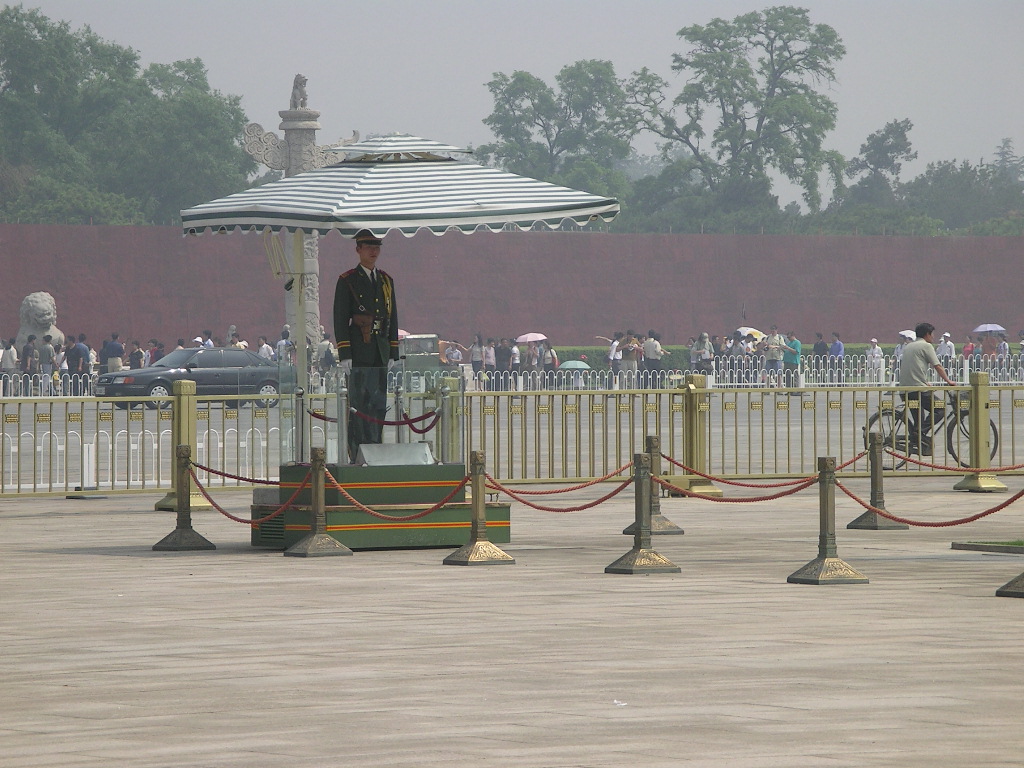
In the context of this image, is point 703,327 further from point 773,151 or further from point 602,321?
point 773,151

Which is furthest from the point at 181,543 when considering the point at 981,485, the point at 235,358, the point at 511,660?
the point at 235,358

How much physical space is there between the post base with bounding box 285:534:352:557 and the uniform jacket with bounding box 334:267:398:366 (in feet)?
3.25

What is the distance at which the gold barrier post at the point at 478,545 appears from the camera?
8.42 m

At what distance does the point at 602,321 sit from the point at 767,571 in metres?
39.2

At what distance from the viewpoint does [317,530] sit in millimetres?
8898

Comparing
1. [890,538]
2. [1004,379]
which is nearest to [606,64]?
[1004,379]

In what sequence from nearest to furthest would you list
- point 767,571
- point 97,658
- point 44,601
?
point 97,658 → point 44,601 → point 767,571

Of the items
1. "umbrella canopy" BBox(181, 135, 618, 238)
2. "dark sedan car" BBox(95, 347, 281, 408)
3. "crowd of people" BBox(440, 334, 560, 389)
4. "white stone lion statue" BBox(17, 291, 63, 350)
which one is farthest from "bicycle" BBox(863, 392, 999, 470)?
"white stone lion statue" BBox(17, 291, 63, 350)

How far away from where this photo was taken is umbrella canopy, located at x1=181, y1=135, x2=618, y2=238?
30.6ft

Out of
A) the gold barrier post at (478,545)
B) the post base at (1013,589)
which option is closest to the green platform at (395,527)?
the gold barrier post at (478,545)

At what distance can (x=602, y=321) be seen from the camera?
47125 millimetres

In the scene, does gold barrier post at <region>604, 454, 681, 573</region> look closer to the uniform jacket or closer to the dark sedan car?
the uniform jacket

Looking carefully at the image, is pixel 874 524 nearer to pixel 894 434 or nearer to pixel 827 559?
pixel 827 559

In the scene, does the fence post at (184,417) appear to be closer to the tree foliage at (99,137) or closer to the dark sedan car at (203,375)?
the dark sedan car at (203,375)
